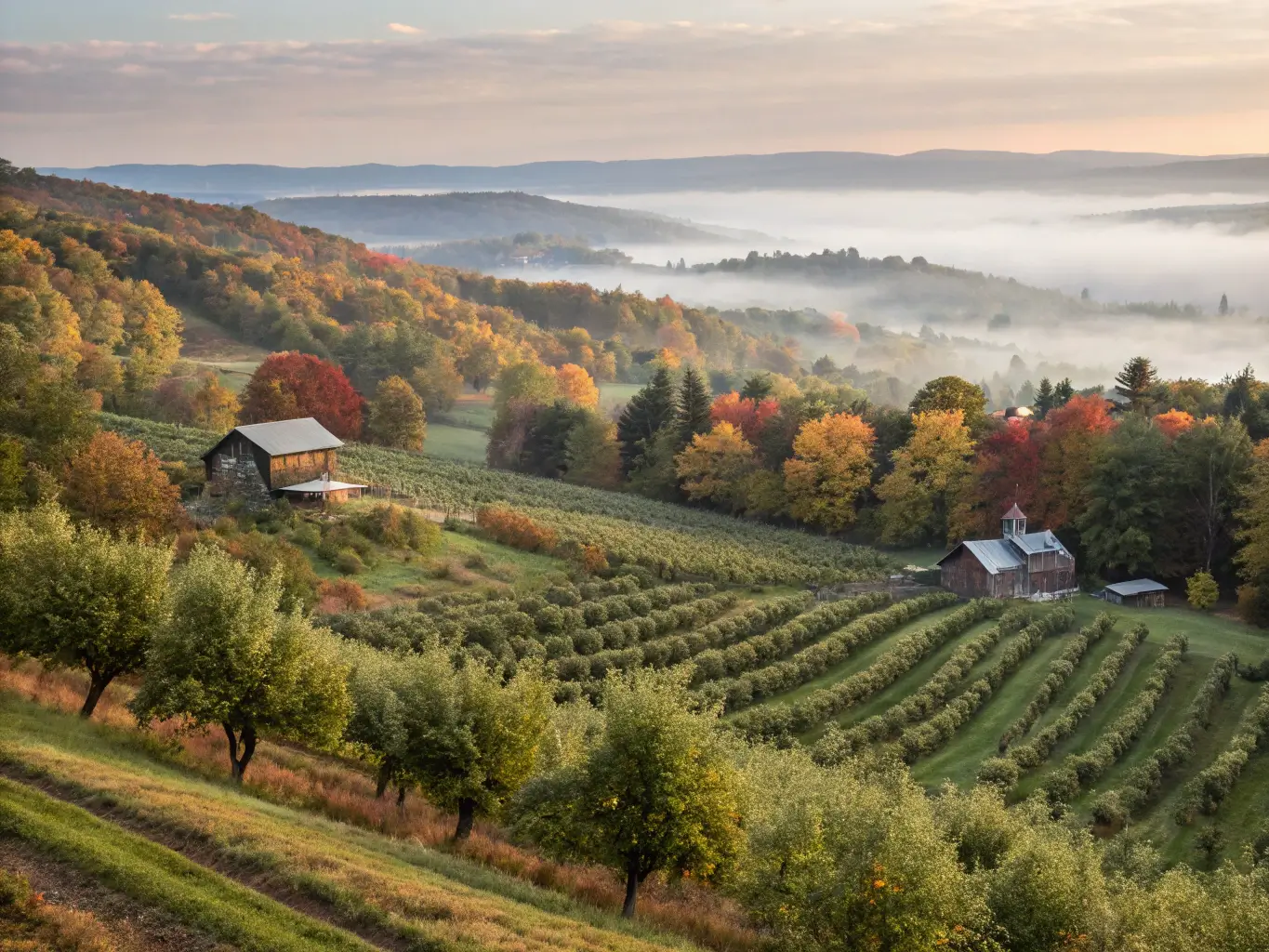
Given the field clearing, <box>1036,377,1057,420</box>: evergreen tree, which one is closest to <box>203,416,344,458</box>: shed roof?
the field clearing

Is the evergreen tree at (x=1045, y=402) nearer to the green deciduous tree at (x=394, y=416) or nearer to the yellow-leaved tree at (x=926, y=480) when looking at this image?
the yellow-leaved tree at (x=926, y=480)

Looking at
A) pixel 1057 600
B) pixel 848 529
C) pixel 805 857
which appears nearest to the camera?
pixel 805 857

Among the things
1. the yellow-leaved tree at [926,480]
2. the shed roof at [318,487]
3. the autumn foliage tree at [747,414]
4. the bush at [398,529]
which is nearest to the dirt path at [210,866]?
the bush at [398,529]

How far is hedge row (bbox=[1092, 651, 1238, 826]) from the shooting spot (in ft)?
122

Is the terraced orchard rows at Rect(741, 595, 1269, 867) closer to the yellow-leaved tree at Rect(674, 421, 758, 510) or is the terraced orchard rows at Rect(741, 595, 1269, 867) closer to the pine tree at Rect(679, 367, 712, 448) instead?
the yellow-leaved tree at Rect(674, 421, 758, 510)

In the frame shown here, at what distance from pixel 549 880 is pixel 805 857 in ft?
20.9

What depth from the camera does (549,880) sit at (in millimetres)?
26188

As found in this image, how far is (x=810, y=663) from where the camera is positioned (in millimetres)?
50625

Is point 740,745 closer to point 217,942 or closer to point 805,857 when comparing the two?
point 805,857

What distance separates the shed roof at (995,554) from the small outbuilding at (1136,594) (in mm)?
5003

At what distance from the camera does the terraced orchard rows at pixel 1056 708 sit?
126ft

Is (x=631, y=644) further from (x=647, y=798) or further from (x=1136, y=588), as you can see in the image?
(x=1136, y=588)

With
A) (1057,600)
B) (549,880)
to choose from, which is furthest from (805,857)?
(1057,600)

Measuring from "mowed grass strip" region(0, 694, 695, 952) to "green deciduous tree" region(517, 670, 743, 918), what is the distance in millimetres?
1596
